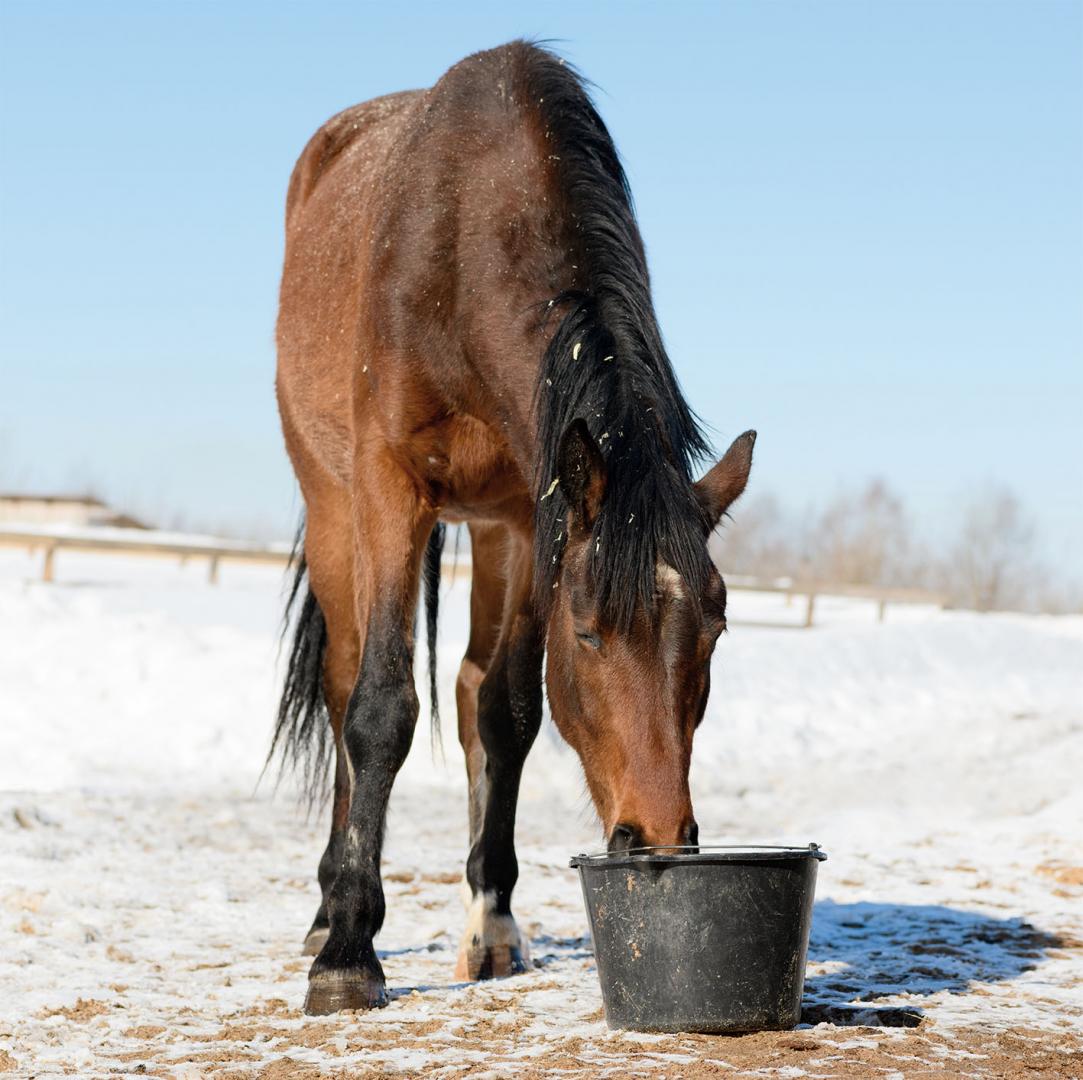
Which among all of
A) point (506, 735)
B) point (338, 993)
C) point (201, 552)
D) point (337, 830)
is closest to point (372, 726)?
point (338, 993)

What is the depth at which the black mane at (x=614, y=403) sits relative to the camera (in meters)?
3.51

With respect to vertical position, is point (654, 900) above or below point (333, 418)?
below

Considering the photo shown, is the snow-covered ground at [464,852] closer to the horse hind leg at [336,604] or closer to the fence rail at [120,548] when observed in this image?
the horse hind leg at [336,604]

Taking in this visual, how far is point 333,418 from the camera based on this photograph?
5871mm

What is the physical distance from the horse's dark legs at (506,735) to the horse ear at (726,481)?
131 centimetres

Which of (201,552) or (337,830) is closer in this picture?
(337,830)

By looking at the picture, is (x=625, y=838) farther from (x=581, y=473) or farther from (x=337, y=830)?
(x=337, y=830)

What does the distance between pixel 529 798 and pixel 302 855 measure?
10.1 feet

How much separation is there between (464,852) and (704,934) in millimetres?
4385

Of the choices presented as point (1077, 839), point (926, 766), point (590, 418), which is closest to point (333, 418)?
point (590, 418)

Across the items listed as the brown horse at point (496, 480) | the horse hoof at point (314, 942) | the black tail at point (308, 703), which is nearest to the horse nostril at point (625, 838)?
the brown horse at point (496, 480)

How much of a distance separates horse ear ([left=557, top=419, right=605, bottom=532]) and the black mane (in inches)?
1.7

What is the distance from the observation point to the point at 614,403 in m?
3.88

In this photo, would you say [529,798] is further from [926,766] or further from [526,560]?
[526,560]
